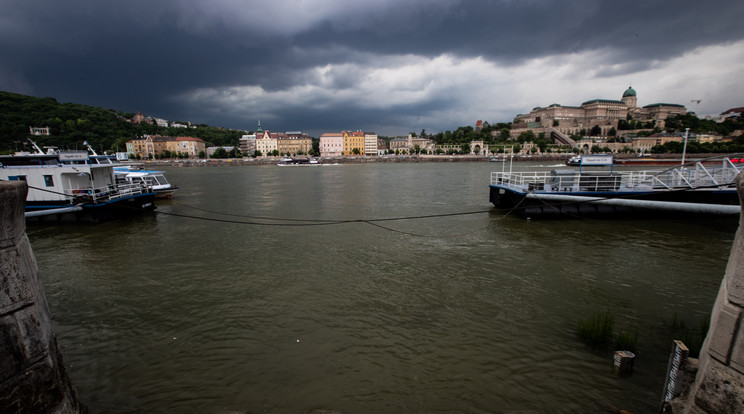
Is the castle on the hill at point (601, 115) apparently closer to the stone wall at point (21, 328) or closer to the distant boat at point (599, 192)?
the distant boat at point (599, 192)

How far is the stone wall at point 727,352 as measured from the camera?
11.4ft

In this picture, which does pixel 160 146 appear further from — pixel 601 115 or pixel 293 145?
pixel 601 115

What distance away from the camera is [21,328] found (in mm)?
3672

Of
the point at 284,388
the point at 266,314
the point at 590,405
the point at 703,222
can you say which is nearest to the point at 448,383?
the point at 590,405

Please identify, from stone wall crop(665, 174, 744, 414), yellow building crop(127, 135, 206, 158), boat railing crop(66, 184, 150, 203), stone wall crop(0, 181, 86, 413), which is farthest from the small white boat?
yellow building crop(127, 135, 206, 158)

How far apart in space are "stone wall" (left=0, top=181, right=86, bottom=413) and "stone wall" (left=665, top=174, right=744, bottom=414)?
7.45 meters

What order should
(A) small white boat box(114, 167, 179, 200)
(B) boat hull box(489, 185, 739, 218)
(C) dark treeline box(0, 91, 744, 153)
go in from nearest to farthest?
1. (B) boat hull box(489, 185, 739, 218)
2. (A) small white boat box(114, 167, 179, 200)
3. (C) dark treeline box(0, 91, 744, 153)

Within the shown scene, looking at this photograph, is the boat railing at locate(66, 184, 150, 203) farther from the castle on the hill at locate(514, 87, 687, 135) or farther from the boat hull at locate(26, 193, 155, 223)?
the castle on the hill at locate(514, 87, 687, 135)

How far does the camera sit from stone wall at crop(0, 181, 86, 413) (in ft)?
11.6

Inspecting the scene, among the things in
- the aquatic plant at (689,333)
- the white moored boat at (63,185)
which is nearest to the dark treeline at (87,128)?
the white moored boat at (63,185)

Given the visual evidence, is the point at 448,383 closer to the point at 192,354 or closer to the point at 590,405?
the point at 590,405

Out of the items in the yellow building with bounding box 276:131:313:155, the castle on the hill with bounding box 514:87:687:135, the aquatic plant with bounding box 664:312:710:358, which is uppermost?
the castle on the hill with bounding box 514:87:687:135

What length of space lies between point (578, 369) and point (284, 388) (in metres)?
5.67

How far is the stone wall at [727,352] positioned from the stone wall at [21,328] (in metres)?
7.45
